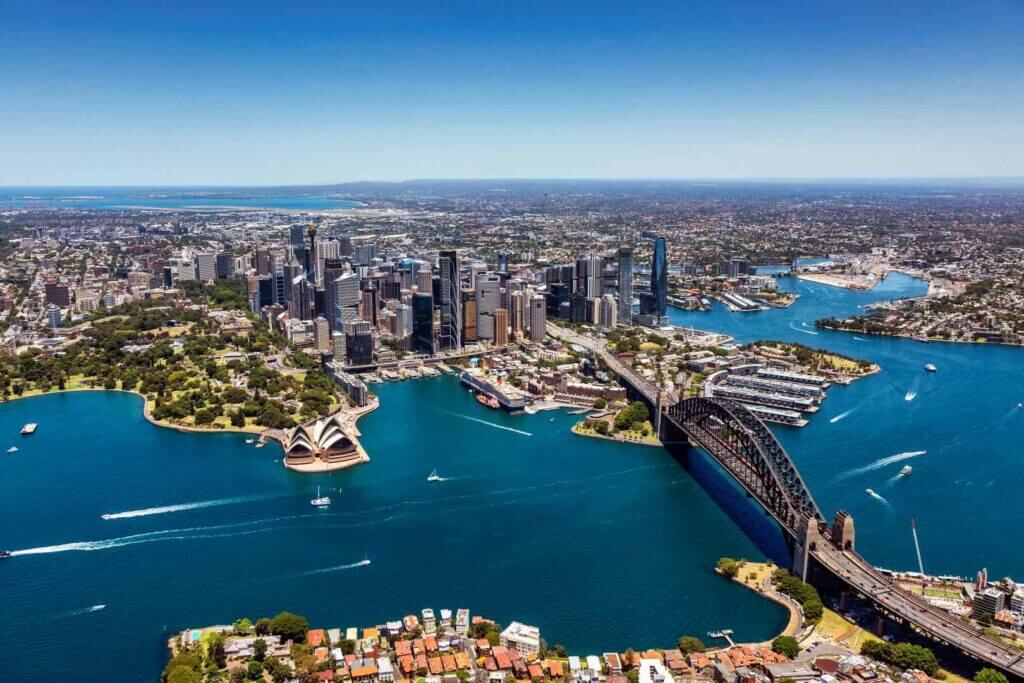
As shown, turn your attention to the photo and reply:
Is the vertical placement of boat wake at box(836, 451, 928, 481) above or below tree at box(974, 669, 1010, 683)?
below

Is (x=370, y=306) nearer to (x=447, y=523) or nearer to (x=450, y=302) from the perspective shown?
(x=450, y=302)

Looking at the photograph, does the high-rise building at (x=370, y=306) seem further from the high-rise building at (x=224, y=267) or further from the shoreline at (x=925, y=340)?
the shoreline at (x=925, y=340)

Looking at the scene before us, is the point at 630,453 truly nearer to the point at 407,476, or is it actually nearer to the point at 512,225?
the point at 407,476

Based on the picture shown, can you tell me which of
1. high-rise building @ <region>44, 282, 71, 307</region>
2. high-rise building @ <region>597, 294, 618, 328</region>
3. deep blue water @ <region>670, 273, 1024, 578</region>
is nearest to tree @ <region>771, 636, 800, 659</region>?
deep blue water @ <region>670, 273, 1024, 578</region>

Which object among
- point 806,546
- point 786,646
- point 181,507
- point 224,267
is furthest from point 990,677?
point 224,267

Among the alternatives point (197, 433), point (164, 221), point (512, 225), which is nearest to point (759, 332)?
point (197, 433)

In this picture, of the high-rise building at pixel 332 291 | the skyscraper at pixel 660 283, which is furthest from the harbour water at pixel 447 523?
the skyscraper at pixel 660 283

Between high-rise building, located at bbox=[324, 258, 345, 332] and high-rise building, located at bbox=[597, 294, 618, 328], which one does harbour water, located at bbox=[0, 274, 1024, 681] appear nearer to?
high-rise building, located at bbox=[324, 258, 345, 332]

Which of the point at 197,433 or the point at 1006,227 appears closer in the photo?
the point at 197,433
